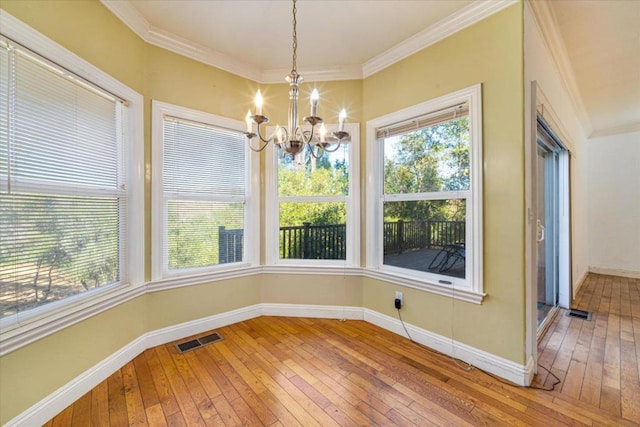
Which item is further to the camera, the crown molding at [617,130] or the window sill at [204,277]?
the crown molding at [617,130]

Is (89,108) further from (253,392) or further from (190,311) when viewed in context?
(253,392)

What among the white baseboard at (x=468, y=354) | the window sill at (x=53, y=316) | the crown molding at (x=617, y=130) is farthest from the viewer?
the crown molding at (x=617, y=130)

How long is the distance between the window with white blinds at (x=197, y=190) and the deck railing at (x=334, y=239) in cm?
2

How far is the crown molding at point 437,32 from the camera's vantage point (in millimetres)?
1999

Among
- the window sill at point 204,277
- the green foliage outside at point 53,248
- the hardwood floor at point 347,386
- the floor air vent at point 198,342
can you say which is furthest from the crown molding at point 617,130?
the green foliage outside at point 53,248

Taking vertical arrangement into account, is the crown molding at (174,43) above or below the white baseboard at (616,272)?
above

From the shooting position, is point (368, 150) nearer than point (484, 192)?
No

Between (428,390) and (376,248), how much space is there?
53.0 inches

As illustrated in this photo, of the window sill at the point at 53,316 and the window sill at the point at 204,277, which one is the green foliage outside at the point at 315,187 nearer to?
the window sill at the point at 204,277

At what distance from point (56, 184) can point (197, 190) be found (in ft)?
3.46

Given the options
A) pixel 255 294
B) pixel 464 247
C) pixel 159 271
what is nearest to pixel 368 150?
pixel 464 247

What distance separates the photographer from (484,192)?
2049mm

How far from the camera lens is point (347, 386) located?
185 centimetres

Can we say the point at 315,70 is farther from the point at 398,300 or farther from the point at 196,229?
the point at 398,300
